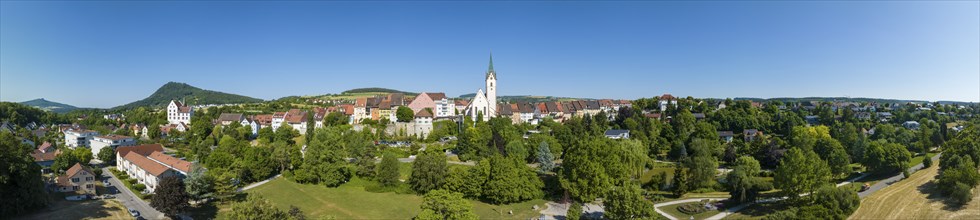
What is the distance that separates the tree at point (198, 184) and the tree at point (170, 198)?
59.6 inches

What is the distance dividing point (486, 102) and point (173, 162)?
1514 inches

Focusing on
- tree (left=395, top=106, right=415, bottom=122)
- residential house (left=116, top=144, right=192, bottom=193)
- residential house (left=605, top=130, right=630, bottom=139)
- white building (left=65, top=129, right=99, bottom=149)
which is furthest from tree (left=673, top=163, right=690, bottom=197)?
white building (left=65, top=129, right=99, bottom=149)

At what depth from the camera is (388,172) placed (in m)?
36.3

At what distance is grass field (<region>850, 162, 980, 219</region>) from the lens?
91.7ft

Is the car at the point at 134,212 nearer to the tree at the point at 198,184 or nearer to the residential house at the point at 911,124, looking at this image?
the tree at the point at 198,184

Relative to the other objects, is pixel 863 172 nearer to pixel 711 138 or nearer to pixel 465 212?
pixel 711 138

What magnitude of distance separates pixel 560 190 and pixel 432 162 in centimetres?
997

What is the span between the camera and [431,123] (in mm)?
60094

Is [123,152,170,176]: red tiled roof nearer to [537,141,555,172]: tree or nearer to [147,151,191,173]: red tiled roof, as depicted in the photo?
[147,151,191,173]: red tiled roof

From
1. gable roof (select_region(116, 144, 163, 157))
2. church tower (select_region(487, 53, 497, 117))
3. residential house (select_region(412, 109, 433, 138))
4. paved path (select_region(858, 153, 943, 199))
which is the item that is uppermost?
church tower (select_region(487, 53, 497, 117))

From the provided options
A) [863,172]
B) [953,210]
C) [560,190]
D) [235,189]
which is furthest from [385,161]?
[863,172]

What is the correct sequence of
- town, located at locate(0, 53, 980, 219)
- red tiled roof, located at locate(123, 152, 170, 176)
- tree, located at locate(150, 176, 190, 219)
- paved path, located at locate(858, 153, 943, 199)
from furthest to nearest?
red tiled roof, located at locate(123, 152, 170, 176) → paved path, located at locate(858, 153, 943, 199) → town, located at locate(0, 53, 980, 219) → tree, located at locate(150, 176, 190, 219)

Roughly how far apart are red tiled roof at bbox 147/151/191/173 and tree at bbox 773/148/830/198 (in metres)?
42.3

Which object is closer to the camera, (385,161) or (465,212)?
(465,212)
